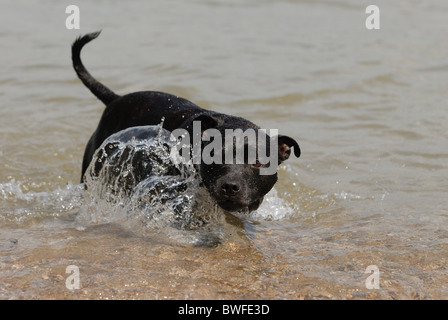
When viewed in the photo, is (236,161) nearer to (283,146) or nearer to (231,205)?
(231,205)

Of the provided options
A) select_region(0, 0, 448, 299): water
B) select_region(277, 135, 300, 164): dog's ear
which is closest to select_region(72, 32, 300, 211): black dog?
select_region(277, 135, 300, 164): dog's ear

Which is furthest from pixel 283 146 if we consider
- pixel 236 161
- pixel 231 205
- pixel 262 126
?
pixel 262 126

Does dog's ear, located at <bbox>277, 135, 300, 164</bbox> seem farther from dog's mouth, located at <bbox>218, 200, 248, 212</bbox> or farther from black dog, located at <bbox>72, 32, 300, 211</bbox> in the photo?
dog's mouth, located at <bbox>218, 200, 248, 212</bbox>

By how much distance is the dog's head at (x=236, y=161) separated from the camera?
5.25 meters

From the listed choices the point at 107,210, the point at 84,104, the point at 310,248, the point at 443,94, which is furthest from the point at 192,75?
the point at 310,248

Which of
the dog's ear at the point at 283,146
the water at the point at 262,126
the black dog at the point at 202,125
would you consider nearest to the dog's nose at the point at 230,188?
the black dog at the point at 202,125

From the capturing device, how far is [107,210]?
247 inches

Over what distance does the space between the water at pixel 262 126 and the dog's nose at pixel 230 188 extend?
22.8 inches

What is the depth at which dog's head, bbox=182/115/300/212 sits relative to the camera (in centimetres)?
525

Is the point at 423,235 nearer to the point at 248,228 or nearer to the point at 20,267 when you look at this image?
the point at 248,228

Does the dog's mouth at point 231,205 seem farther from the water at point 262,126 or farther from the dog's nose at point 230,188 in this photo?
the water at point 262,126

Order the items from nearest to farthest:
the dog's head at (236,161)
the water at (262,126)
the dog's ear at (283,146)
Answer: the water at (262,126) → the dog's head at (236,161) → the dog's ear at (283,146)

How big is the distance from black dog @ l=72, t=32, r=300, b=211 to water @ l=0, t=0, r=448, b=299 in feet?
1.78
